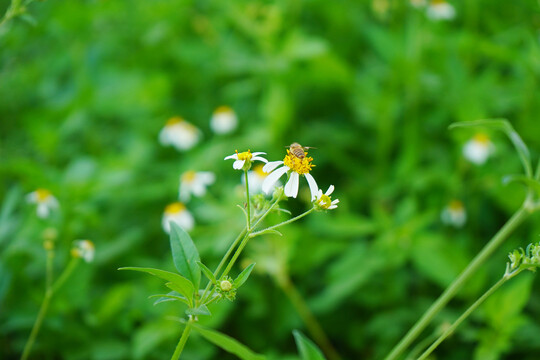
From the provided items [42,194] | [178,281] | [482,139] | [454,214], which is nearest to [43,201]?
[42,194]

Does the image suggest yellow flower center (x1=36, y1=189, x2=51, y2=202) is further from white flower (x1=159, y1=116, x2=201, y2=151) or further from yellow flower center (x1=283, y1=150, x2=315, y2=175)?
yellow flower center (x1=283, y1=150, x2=315, y2=175)

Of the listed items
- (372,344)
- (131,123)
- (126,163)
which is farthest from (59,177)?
(372,344)

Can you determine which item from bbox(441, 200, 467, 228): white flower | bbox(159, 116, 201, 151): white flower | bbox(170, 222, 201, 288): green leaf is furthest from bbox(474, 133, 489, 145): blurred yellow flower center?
bbox(170, 222, 201, 288): green leaf

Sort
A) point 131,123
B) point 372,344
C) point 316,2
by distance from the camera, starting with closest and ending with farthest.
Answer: point 372,344 < point 131,123 < point 316,2

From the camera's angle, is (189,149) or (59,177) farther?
(189,149)

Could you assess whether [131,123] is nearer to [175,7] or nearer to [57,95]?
[57,95]

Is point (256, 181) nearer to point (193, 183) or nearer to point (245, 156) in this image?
point (193, 183)
